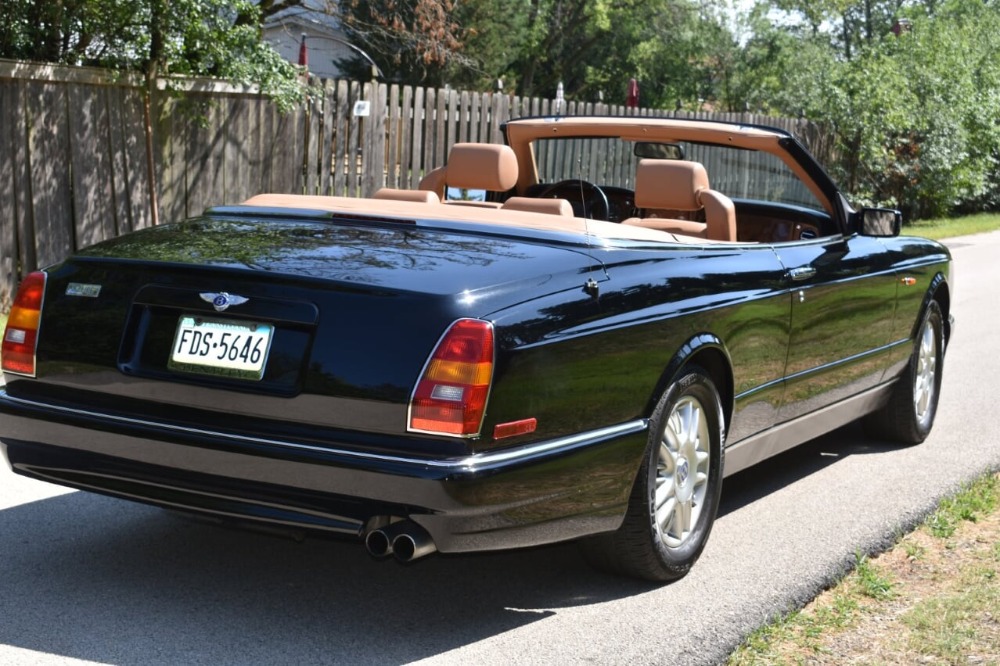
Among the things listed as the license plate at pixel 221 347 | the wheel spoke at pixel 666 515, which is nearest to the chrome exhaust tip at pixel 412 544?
the license plate at pixel 221 347

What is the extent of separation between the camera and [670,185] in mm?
5746

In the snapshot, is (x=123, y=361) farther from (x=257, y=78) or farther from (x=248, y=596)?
(x=257, y=78)

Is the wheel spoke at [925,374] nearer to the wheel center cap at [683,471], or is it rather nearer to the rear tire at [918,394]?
the rear tire at [918,394]

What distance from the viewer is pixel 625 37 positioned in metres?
48.4

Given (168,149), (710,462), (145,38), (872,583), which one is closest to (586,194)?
(710,462)

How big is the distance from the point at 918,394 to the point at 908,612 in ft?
9.88

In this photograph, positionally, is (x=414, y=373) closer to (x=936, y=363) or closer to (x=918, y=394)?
(x=918, y=394)

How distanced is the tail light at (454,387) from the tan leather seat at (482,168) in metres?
2.31

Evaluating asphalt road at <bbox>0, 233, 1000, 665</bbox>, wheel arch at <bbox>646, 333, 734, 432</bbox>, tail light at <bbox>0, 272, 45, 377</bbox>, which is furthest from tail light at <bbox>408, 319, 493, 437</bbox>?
tail light at <bbox>0, 272, 45, 377</bbox>

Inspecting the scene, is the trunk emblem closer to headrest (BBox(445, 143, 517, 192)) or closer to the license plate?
the license plate

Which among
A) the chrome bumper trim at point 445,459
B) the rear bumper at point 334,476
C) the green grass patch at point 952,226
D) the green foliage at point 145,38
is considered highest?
the green foliage at point 145,38

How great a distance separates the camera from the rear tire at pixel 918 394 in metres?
7.15

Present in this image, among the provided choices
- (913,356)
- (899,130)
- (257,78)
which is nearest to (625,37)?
(899,130)

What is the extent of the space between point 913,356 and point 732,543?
2214 mm
